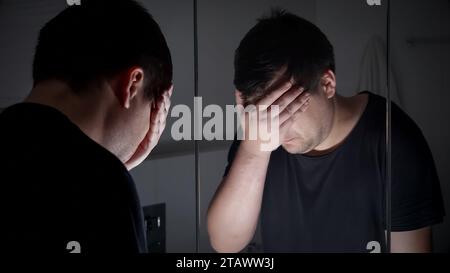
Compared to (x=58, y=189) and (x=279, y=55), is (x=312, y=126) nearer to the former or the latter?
(x=279, y=55)

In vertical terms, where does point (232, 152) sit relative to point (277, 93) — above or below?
below

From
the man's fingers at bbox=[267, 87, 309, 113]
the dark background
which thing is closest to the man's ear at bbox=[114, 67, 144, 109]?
the dark background

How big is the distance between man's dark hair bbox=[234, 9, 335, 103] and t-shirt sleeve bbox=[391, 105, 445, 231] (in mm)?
228

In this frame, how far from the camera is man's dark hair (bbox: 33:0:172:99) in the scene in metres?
1.07

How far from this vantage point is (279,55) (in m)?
1.17

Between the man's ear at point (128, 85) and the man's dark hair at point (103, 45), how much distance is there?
0.05 feet

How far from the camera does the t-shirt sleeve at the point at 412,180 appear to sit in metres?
1.18

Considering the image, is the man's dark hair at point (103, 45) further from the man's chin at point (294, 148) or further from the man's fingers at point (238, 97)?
the man's chin at point (294, 148)

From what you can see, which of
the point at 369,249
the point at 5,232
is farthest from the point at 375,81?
the point at 5,232

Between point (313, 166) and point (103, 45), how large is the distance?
0.58m

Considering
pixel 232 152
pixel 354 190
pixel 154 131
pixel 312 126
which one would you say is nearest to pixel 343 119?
pixel 312 126

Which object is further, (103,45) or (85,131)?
(103,45)
